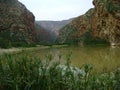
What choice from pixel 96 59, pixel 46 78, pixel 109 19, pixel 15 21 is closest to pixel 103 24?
pixel 109 19

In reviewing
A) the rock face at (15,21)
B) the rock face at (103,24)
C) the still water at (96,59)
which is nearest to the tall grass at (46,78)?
the still water at (96,59)

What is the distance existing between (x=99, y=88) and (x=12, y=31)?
143356 mm

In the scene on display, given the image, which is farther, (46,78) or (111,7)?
(111,7)

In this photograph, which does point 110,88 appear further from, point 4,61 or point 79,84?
point 4,61

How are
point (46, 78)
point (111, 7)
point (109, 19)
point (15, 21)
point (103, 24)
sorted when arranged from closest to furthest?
point (46, 78)
point (111, 7)
point (109, 19)
point (103, 24)
point (15, 21)

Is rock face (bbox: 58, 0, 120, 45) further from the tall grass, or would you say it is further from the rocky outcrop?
the tall grass

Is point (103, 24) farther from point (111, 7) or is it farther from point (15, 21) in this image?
point (15, 21)

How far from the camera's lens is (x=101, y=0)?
11531 centimetres

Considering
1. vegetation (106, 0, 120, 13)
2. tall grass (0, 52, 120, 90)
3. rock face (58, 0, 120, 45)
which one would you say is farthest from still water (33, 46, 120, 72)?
rock face (58, 0, 120, 45)

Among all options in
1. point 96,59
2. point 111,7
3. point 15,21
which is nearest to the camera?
point 96,59

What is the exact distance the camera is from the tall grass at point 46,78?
5.41 metres

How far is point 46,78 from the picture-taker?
5.77 m

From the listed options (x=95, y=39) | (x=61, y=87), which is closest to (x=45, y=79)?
(x=61, y=87)

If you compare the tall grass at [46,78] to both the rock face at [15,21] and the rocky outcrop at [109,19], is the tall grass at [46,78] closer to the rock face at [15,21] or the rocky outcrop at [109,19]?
the rocky outcrop at [109,19]
